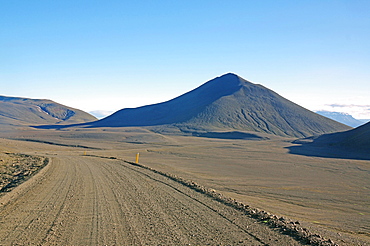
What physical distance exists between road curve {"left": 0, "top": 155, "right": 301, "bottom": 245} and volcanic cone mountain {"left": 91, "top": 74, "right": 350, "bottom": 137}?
315 feet

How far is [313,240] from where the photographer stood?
7074 mm

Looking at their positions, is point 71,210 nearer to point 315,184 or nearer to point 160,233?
point 160,233

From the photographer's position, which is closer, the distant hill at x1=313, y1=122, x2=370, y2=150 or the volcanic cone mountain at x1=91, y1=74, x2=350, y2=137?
the distant hill at x1=313, y1=122, x2=370, y2=150

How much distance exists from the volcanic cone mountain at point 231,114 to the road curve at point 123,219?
315 feet

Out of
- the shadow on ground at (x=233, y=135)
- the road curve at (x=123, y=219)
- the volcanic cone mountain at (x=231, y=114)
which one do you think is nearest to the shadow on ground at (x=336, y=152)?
the shadow on ground at (x=233, y=135)

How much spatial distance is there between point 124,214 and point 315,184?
15.9 meters

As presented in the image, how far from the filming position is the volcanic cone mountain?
399ft

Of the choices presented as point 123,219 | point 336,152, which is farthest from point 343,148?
point 123,219

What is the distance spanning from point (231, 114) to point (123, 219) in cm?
12538

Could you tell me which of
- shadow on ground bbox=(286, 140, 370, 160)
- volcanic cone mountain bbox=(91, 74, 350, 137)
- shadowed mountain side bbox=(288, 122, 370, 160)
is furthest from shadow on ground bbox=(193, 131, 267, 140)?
shadow on ground bbox=(286, 140, 370, 160)

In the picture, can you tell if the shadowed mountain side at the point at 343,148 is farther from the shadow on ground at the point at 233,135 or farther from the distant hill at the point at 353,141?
the shadow on ground at the point at 233,135

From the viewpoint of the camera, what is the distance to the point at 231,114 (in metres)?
132

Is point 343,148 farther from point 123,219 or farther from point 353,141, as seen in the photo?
point 123,219

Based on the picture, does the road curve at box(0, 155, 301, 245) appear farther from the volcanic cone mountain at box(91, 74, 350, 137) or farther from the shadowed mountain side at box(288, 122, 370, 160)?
the volcanic cone mountain at box(91, 74, 350, 137)
